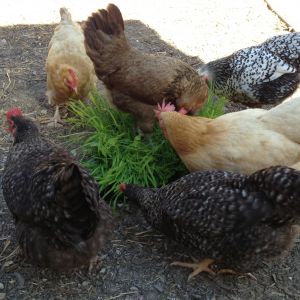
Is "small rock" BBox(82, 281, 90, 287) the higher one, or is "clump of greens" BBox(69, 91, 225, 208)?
"clump of greens" BBox(69, 91, 225, 208)

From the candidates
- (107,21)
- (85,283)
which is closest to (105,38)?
(107,21)

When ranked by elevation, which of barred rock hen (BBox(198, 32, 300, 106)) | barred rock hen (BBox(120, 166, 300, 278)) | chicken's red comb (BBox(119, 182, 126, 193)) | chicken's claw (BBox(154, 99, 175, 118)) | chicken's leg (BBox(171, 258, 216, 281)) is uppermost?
barred rock hen (BBox(198, 32, 300, 106))

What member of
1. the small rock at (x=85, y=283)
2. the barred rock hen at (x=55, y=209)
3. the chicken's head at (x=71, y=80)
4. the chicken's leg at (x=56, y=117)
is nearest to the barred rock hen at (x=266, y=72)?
the chicken's head at (x=71, y=80)

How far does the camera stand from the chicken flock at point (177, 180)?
2.15 metres

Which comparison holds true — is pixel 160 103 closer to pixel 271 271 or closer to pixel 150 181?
pixel 150 181

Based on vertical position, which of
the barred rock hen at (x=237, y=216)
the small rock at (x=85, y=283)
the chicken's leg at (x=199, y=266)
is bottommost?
the small rock at (x=85, y=283)

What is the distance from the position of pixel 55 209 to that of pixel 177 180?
898mm

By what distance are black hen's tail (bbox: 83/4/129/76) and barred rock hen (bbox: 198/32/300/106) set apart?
1.38 meters

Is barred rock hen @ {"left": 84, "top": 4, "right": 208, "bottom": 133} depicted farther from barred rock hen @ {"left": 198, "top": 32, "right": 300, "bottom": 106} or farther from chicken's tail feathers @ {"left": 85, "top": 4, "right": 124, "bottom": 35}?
barred rock hen @ {"left": 198, "top": 32, "right": 300, "bottom": 106}

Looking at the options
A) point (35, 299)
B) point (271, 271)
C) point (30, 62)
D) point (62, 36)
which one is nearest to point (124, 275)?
point (35, 299)

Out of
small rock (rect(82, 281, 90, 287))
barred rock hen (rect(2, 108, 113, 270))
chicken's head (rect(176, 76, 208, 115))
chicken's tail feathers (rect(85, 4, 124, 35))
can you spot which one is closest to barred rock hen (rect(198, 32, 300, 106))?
chicken's head (rect(176, 76, 208, 115))

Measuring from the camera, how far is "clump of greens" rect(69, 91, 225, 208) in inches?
123

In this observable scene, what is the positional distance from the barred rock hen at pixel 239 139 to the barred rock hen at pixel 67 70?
4.34ft

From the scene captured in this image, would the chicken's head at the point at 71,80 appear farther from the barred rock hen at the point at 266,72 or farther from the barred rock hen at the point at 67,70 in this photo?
the barred rock hen at the point at 266,72
